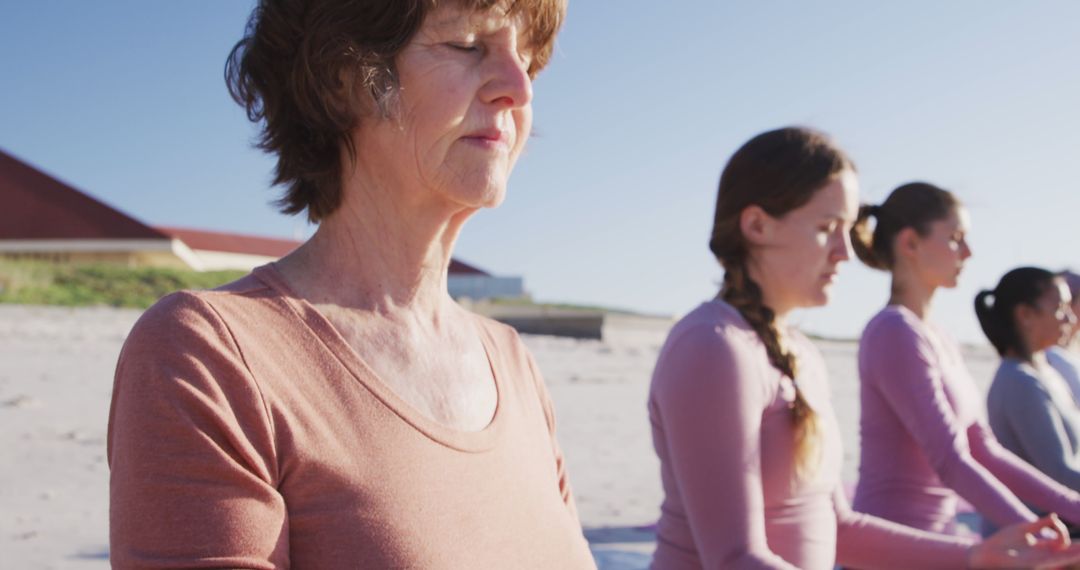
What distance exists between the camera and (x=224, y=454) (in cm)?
116

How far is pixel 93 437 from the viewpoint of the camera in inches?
256

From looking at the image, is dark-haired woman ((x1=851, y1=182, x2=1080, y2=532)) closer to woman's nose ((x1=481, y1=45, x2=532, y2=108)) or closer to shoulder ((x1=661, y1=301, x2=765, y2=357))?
shoulder ((x1=661, y1=301, x2=765, y2=357))

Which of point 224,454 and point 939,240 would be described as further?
point 939,240

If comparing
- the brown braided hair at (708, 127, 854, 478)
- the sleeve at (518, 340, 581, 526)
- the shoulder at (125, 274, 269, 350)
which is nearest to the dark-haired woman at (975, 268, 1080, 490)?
the brown braided hair at (708, 127, 854, 478)

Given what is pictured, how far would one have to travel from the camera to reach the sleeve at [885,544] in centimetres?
249

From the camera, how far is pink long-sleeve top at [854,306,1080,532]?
3023mm

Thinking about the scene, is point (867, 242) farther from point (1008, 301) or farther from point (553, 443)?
point (553, 443)

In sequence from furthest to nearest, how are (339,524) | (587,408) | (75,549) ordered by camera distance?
(587,408) → (75,549) → (339,524)

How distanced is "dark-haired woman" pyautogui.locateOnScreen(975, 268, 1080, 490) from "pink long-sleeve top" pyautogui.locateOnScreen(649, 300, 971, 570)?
5.43 ft

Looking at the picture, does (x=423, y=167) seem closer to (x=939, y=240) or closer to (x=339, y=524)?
(x=339, y=524)

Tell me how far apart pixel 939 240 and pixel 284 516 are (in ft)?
9.88

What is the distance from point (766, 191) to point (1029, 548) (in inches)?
42.2

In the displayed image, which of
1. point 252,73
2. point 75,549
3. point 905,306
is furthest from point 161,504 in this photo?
point 75,549

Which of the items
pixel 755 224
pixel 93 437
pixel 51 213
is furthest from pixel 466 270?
pixel 755 224
